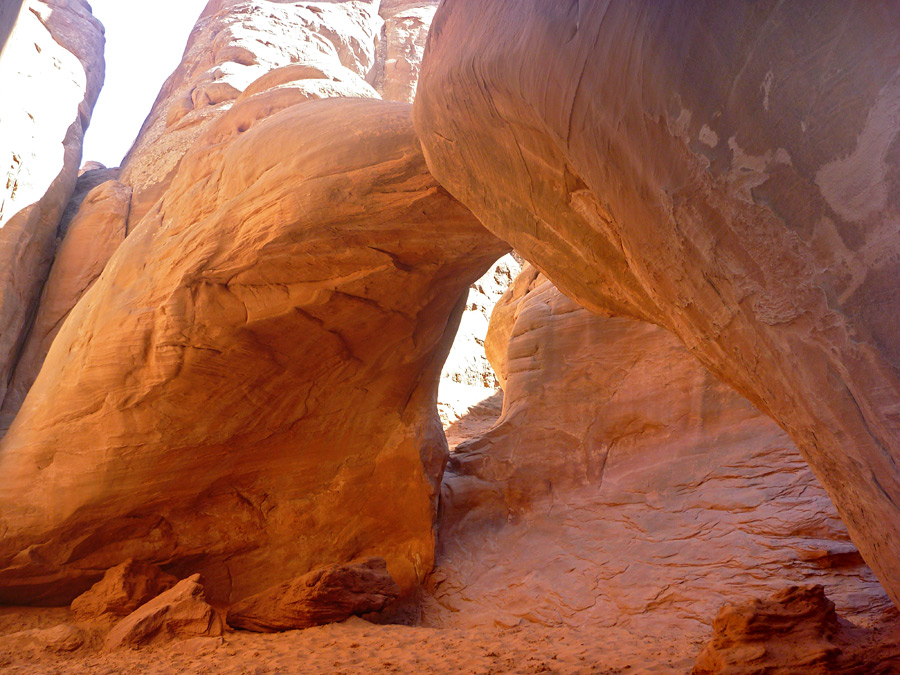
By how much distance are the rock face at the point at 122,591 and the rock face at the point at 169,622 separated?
525 mm

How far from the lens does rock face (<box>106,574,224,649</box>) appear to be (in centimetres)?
499

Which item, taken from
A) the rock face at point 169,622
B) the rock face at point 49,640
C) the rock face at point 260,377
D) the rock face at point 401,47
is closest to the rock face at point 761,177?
the rock face at point 260,377

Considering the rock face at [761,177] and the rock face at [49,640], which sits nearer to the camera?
the rock face at [761,177]

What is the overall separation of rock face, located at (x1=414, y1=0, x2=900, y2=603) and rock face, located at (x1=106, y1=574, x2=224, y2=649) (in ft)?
14.5

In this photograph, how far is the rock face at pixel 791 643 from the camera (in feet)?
9.47

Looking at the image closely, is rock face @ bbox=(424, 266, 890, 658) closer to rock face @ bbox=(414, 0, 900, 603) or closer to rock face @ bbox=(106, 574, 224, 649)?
rock face @ bbox=(106, 574, 224, 649)

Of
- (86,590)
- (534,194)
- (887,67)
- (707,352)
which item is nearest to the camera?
(887,67)

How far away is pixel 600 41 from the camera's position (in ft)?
7.84

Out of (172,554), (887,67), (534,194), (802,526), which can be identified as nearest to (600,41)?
(887,67)

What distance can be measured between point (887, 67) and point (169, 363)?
542 centimetres

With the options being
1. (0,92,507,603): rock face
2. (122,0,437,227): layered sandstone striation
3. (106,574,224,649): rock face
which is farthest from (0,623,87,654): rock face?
(122,0,437,227): layered sandstone striation

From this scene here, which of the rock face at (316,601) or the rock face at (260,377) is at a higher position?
the rock face at (260,377)

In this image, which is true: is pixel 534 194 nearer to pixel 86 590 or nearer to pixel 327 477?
pixel 327 477

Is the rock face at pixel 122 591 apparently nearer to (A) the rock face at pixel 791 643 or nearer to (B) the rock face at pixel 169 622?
(B) the rock face at pixel 169 622
